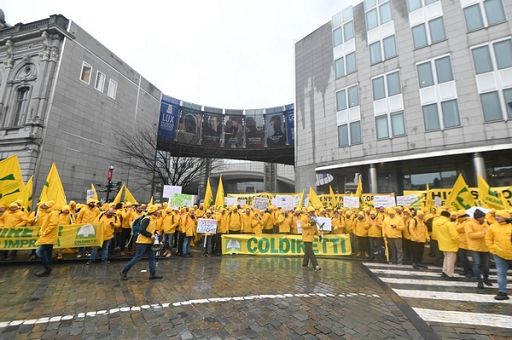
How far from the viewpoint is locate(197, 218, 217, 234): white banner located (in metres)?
11.3

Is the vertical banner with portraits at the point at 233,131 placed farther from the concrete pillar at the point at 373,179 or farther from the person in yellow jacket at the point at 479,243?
the person in yellow jacket at the point at 479,243

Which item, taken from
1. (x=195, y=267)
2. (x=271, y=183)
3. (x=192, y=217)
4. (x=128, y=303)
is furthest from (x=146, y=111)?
(x=128, y=303)

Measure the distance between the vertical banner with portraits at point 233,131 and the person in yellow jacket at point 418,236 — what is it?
33.2 metres

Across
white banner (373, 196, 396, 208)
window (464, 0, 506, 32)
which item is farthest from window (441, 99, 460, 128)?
white banner (373, 196, 396, 208)

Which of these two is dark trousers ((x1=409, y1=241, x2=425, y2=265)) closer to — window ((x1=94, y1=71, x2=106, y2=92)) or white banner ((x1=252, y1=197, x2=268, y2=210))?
white banner ((x1=252, y1=197, x2=268, y2=210))

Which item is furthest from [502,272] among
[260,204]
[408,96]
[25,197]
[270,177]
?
[270,177]

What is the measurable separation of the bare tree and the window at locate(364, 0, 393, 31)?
22.1 m

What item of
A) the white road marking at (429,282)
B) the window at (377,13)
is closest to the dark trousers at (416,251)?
the white road marking at (429,282)

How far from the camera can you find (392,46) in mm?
22000

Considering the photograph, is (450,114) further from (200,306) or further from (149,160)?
(149,160)

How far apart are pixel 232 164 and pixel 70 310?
151 ft

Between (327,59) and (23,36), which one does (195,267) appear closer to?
(327,59)

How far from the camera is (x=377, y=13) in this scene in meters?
23.2

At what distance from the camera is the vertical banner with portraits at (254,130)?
4119 centimetres
